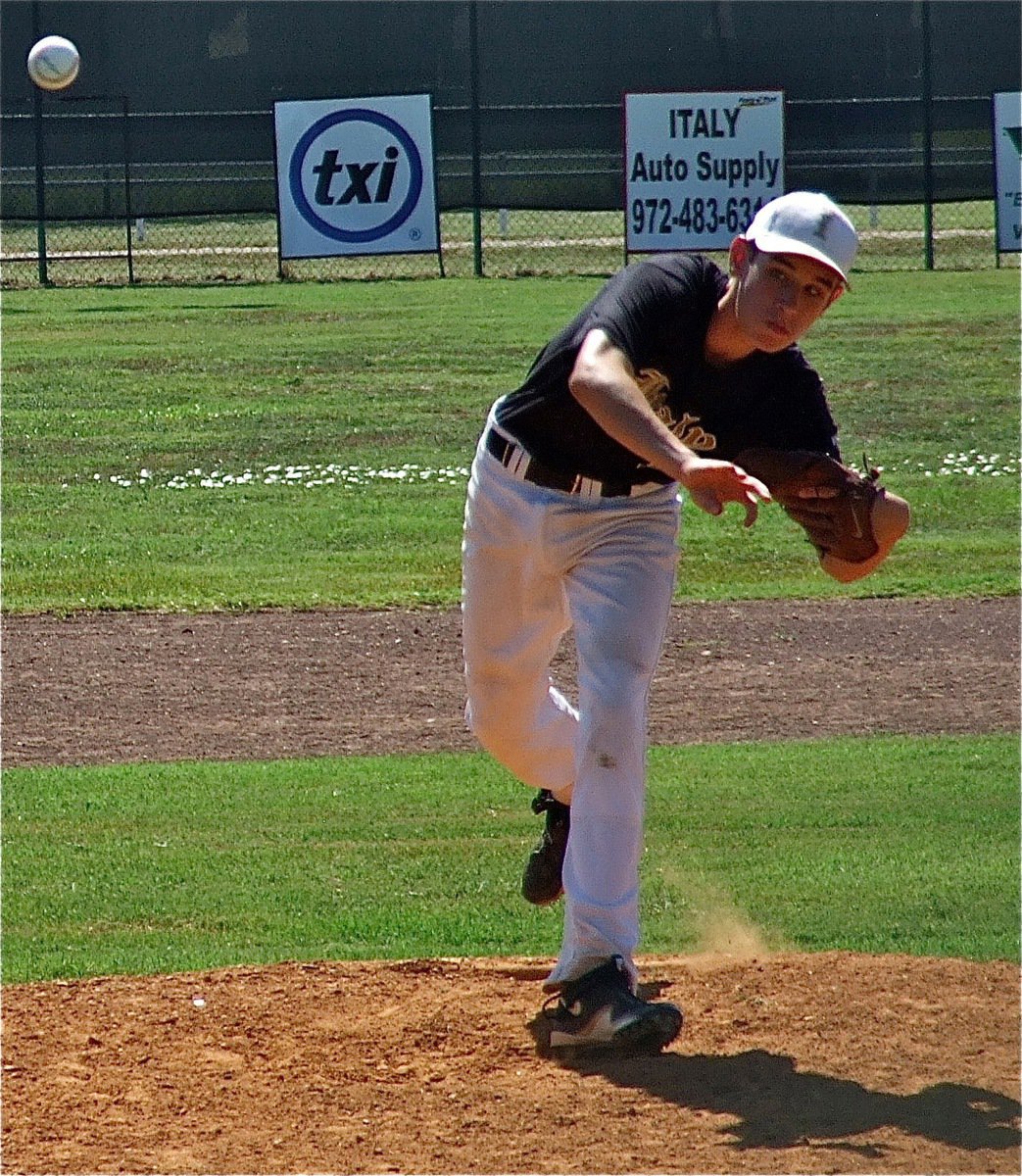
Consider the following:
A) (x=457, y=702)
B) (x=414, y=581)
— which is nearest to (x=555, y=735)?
(x=457, y=702)

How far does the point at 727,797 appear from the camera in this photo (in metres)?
7.27

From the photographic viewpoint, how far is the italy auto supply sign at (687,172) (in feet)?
74.6

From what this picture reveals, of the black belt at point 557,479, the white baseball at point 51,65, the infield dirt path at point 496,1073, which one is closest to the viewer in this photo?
the infield dirt path at point 496,1073

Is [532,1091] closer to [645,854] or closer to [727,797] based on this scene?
[645,854]

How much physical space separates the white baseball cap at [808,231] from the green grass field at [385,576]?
7.21 feet

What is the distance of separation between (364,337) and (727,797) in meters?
12.7

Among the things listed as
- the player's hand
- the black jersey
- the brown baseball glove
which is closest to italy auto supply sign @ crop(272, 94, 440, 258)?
the black jersey

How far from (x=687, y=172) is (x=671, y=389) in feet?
61.8

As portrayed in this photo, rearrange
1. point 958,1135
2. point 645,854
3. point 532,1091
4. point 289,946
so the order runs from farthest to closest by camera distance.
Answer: point 645,854
point 289,946
point 532,1091
point 958,1135

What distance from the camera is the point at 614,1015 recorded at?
171 inches

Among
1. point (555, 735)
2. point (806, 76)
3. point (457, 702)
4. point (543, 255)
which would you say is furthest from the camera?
point (806, 76)

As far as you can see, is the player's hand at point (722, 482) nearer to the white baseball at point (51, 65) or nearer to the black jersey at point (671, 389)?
the black jersey at point (671, 389)

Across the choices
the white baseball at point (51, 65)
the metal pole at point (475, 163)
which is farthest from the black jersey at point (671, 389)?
the white baseball at point (51, 65)

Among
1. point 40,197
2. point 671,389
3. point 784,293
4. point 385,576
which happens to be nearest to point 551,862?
point 671,389
